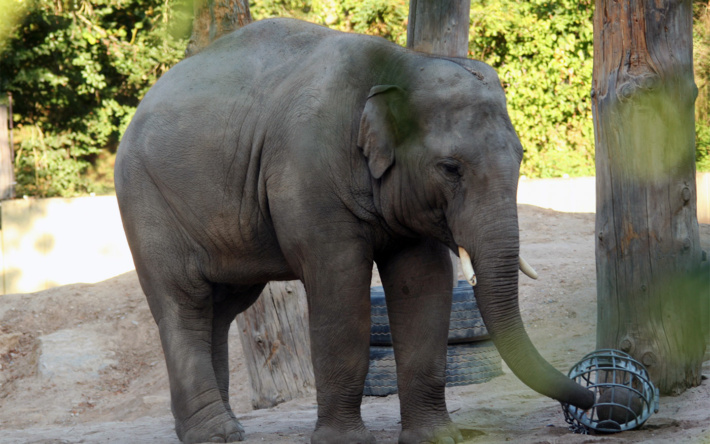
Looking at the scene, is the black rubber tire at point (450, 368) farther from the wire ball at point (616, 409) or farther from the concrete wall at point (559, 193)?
the concrete wall at point (559, 193)

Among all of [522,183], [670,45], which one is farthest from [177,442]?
[522,183]

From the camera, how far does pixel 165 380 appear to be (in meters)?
9.70

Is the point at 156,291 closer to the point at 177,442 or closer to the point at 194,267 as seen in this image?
the point at 194,267

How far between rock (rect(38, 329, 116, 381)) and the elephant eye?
6.86 m

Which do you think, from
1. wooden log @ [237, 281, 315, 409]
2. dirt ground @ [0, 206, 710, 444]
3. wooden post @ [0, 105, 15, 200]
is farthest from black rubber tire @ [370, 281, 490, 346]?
wooden post @ [0, 105, 15, 200]

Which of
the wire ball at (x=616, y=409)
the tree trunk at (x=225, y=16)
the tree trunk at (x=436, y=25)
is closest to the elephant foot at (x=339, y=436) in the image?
the wire ball at (x=616, y=409)

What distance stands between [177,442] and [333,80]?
89.4 inches

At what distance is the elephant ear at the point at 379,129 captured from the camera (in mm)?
4270

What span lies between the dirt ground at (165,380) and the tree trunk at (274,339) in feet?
0.82

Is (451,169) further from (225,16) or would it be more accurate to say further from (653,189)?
(225,16)

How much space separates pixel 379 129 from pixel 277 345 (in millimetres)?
3617

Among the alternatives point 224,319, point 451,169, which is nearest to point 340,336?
point 451,169

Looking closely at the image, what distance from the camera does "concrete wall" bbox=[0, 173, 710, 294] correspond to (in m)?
14.8

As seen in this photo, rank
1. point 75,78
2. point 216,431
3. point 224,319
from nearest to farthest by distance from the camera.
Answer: point 216,431 → point 224,319 → point 75,78
